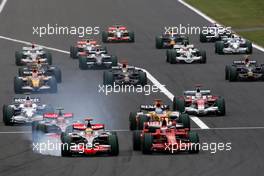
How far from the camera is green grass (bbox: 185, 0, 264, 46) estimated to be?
294 feet

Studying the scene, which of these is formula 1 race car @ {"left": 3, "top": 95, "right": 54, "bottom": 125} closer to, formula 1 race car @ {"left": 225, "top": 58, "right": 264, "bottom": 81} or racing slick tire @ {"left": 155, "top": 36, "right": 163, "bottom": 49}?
formula 1 race car @ {"left": 225, "top": 58, "right": 264, "bottom": 81}

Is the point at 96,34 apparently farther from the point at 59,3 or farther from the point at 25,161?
A: the point at 25,161

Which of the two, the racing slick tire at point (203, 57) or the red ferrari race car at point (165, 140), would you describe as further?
the racing slick tire at point (203, 57)

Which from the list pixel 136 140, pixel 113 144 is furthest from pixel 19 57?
pixel 113 144

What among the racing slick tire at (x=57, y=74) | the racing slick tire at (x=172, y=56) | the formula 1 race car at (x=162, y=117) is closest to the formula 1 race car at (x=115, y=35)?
the racing slick tire at (x=172, y=56)

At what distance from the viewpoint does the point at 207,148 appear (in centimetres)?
4228

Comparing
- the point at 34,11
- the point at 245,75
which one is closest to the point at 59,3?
the point at 34,11

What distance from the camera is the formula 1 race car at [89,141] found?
134 ft

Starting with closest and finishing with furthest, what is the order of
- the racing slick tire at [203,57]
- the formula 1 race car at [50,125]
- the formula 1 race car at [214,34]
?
the formula 1 race car at [50,125] < the racing slick tire at [203,57] < the formula 1 race car at [214,34]

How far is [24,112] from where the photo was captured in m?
48.5

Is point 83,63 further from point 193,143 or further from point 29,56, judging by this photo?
point 193,143

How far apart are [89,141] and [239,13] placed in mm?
62817

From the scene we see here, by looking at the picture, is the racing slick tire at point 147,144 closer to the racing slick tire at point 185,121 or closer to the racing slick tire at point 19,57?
the racing slick tire at point 185,121

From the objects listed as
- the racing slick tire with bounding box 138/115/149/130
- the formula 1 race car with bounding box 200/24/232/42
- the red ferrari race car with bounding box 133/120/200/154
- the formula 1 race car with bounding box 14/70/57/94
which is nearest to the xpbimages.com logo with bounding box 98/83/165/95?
the formula 1 race car with bounding box 14/70/57/94
